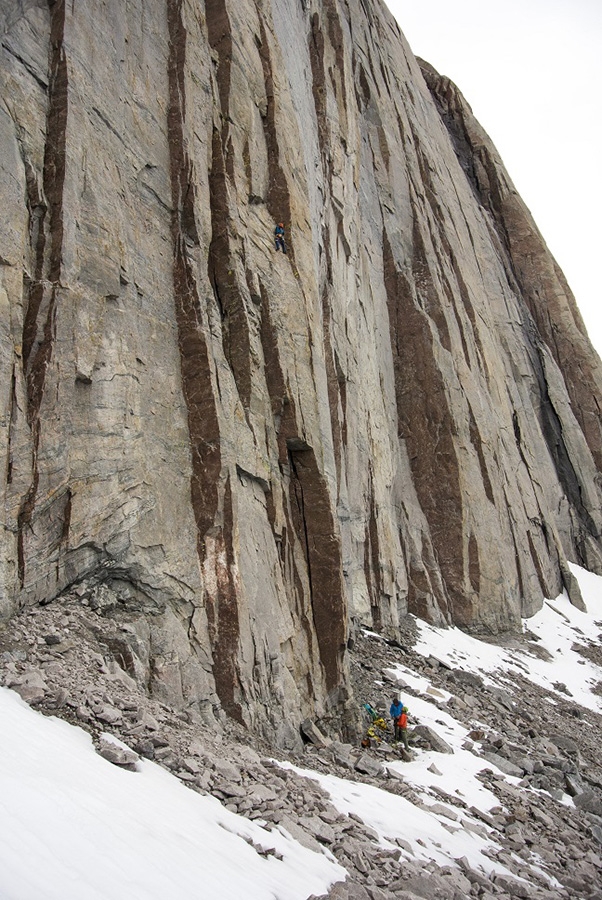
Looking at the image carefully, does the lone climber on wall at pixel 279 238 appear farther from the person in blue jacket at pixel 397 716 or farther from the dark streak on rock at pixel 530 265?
the dark streak on rock at pixel 530 265

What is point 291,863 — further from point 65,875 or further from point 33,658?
point 33,658

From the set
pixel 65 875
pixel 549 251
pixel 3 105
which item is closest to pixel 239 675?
pixel 65 875

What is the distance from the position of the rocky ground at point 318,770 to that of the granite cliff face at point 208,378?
640 millimetres

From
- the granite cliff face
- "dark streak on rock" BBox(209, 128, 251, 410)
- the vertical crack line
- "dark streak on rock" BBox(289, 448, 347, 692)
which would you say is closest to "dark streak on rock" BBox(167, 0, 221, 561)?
the granite cliff face

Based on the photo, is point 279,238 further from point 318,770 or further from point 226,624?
point 318,770

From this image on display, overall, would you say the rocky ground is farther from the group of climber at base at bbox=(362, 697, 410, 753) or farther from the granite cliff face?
the granite cliff face

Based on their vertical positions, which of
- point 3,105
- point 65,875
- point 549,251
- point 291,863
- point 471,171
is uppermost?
point 471,171

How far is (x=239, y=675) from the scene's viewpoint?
11555 mm

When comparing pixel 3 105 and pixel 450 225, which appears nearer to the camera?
pixel 3 105

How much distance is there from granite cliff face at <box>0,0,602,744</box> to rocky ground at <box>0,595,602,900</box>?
64 cm

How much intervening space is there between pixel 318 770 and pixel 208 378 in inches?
308

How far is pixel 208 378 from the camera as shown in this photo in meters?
13.2

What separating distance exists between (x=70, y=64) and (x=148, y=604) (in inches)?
408

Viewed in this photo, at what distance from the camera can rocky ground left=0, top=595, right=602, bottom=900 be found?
7.57 meters
